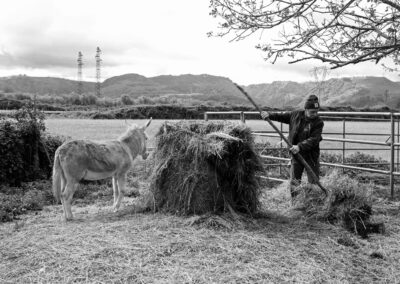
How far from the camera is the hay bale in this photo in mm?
5980

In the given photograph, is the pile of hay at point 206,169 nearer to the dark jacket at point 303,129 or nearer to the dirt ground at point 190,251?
the dirt ground at point 190,251

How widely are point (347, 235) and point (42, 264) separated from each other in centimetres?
408

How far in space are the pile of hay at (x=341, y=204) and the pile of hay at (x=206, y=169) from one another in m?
0.91

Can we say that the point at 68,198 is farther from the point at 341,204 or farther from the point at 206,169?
the point at 341,204

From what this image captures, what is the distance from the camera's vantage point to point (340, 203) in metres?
6.31

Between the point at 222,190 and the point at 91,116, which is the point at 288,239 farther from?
the point at 91,116

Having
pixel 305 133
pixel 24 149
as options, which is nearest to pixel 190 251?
pixel 305 133

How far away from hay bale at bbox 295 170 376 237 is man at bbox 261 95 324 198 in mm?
298

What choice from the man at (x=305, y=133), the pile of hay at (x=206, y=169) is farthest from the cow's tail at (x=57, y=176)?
the man at (x=305, y=133)

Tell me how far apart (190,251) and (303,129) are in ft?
10.5

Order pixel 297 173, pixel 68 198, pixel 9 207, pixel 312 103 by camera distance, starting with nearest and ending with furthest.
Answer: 1. pixel 68 198
2. pixel 312 103
3. pixel 297 173
4. pixel 9 207

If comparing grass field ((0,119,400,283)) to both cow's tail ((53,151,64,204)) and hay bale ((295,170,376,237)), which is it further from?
cow's tail ((53,151,64,204))

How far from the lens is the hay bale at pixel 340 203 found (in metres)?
5.98

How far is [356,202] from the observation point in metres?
6.21
